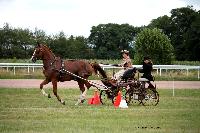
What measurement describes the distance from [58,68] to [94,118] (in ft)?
20.5

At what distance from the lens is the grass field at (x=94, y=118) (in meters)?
13.8

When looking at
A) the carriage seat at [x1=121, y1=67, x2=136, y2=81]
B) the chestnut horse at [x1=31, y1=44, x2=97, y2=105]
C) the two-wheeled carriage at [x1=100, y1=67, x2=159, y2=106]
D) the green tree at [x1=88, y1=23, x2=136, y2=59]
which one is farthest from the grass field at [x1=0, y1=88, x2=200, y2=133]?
the green tree at [x1=88, y1=23, x2=136, y2=59]

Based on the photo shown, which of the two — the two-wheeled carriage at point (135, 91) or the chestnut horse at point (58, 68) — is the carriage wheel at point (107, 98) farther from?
the chestnut horse at point (58, 68)

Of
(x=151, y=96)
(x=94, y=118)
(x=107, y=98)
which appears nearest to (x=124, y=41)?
(x=107, y=98)

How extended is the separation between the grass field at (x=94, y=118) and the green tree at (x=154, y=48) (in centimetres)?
2983

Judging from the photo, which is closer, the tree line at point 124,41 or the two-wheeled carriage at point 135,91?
the two-wheeled carriage at point 135,91

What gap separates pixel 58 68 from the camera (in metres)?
22.3

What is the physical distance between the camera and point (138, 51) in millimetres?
53094

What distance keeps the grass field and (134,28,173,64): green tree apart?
29833 mm

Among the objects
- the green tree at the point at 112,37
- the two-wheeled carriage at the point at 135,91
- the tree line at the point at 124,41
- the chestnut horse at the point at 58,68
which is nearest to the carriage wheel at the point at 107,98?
the two-wheeled carriage at the point at 135,91

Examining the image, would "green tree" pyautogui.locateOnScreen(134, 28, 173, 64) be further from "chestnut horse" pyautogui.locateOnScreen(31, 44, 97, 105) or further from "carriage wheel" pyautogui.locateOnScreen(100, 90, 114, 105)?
"chestnut horse" pyautogui.locateOnScreen(31, 44, 97, 105)

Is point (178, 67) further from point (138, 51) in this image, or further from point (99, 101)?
point (99, 101)

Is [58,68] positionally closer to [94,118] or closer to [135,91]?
[135,91]

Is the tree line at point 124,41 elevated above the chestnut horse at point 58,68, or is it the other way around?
the tree line at point 124,41
